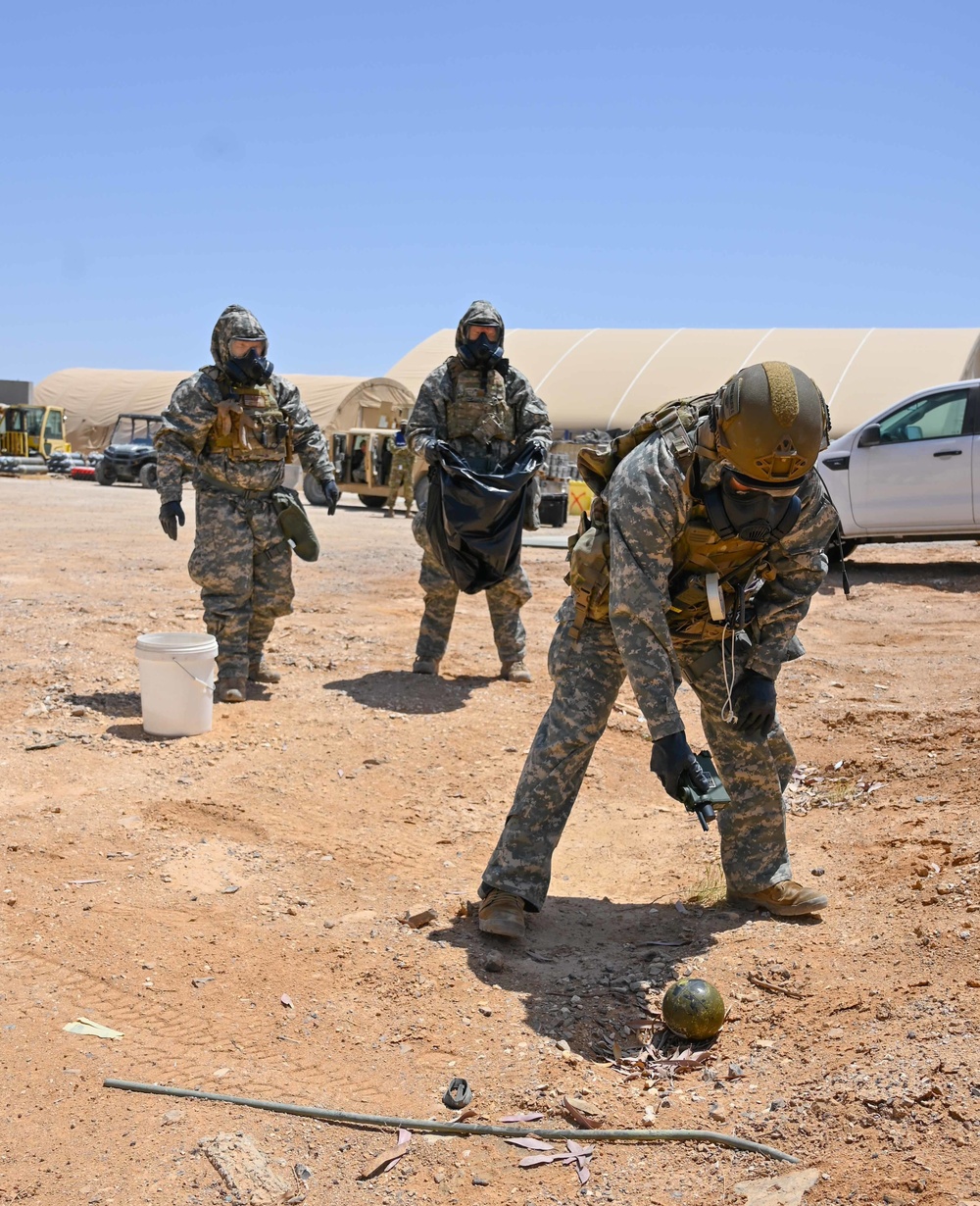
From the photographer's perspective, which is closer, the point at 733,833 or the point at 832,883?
the point at 733,833

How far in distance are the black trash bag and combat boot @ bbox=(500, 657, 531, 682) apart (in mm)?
596

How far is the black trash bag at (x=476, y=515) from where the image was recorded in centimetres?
636

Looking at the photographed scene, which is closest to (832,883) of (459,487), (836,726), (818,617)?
(836,726)

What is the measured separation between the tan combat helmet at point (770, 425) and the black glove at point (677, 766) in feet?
2.27

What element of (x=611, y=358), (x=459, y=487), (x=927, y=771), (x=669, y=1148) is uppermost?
(x=611, y=358)

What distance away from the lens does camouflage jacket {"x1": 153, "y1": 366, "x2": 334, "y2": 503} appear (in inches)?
235

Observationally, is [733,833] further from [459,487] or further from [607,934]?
[459,487]

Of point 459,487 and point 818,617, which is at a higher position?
point 459,487

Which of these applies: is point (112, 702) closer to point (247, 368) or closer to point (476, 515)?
point (247, 368)

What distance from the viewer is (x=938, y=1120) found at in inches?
100

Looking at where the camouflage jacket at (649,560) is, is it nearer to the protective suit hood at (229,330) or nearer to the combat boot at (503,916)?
the combat boot at (503,916)

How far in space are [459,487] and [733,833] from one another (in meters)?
3.08

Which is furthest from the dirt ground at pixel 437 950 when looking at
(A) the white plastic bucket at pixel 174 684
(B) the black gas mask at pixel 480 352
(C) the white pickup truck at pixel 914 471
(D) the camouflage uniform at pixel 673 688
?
(C) the white pickup truck at pixel 914 471

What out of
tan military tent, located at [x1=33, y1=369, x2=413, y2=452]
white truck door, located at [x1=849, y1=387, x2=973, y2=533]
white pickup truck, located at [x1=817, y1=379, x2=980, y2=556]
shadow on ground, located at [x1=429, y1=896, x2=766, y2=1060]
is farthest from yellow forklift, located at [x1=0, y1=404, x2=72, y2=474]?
shadow on ground, located at [x1=429, y1=896, x2=766, y2=1060]
